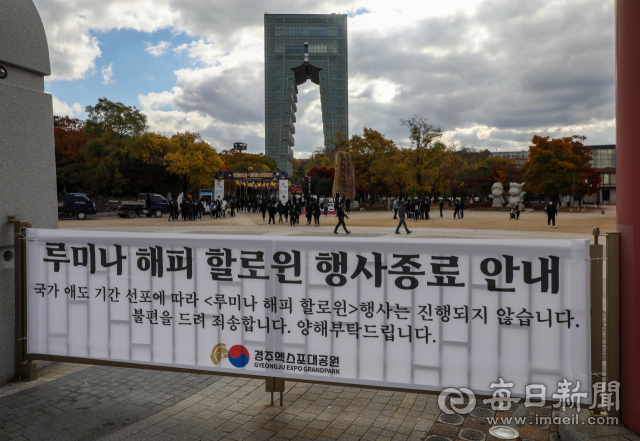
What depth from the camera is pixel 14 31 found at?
12.9ft

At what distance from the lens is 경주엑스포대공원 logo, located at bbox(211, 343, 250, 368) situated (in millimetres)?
3368

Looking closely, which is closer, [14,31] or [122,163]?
[14,31]

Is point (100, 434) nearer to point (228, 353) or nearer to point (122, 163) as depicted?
point (228, 353)

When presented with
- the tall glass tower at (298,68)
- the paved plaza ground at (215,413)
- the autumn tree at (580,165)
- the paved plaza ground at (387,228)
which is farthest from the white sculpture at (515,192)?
the tall glass tower at (298,68)

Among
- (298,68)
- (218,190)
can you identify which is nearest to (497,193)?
(218,190)

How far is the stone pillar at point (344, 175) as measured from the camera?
49.0 m

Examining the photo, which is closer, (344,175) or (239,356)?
(239,356)

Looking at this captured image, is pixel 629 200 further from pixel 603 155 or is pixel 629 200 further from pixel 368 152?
pixel 603 155

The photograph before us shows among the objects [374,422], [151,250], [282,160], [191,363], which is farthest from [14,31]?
[282,160]

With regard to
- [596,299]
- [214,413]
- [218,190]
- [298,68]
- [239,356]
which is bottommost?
[214,413]

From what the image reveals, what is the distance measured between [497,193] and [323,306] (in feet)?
208

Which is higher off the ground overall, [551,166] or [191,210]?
[551,166]

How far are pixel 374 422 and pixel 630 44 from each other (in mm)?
2977

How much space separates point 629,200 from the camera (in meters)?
2.69
